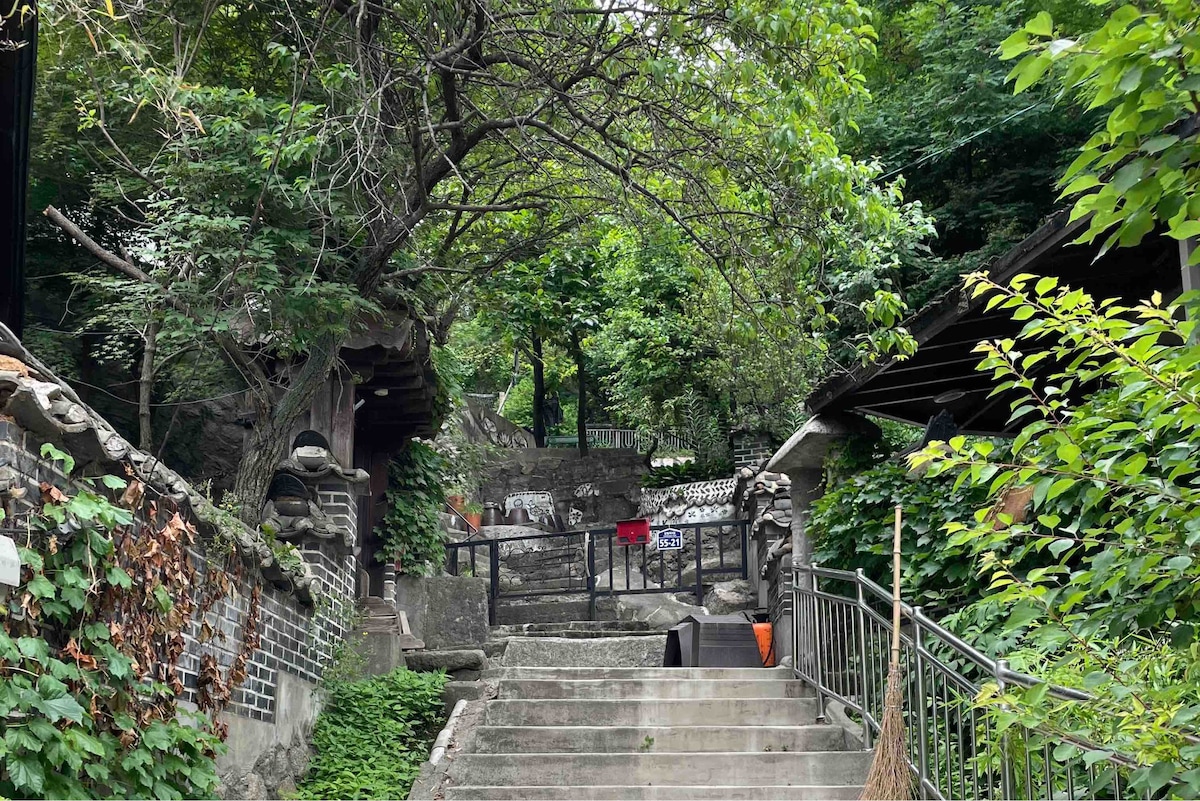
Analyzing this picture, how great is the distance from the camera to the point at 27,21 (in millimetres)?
5691

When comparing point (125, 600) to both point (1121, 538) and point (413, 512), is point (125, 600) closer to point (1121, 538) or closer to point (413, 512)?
point (1121, 538)

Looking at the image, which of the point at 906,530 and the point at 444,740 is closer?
the point at 906,530

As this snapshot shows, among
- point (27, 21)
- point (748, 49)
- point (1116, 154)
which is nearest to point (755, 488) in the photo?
point (748, 49)

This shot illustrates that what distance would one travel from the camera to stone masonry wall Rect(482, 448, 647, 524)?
69.2 ft

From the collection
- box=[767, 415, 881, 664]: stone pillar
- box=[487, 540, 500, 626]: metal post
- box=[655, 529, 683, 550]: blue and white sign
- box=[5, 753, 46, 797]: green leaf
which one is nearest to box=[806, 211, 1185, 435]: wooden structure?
box=[767, 415, 881, 664]: stone pillar

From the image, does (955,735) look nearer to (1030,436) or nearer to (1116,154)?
(1030,436)

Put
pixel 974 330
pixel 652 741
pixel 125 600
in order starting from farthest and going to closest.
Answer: pixel 652 741 < pixel 974 330 < pixel 125 600

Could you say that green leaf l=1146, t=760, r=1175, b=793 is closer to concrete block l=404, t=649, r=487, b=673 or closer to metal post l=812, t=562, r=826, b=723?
metal post l=812, t=562, r=826, b=723

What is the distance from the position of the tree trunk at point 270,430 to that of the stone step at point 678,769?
2.21 metres

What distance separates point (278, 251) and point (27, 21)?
1927 mm

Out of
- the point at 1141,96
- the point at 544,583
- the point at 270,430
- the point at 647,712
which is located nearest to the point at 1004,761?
the point at 1141,96

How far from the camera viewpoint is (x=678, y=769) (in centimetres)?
650

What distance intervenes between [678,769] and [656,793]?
13.6 inches

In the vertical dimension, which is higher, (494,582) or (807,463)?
(807,463)
